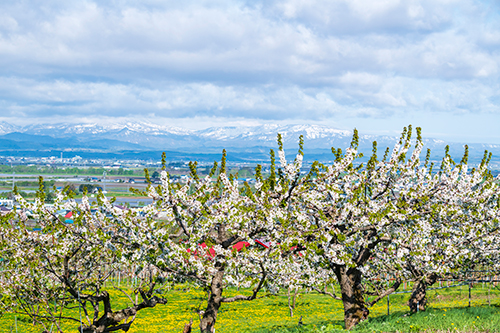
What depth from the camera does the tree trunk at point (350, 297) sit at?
59.2 feet

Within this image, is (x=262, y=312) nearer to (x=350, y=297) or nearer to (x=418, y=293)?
(x=418, y=293)

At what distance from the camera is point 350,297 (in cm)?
1830

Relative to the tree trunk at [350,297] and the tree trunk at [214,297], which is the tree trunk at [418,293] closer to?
the tree trunk at [350,297]

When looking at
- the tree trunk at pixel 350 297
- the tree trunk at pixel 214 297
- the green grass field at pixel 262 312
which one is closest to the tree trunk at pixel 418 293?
the green grass field at pixel 262 312

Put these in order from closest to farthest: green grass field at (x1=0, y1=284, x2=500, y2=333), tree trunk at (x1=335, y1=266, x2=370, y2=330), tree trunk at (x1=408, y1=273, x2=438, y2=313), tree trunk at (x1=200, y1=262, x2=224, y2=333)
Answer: tree trunk at (x1=200, y1=262, x2=224, y2=333)
tree trunk at (x1=335, y1=266, x2=370, y2=330)
tree trunk at (x1=408, y1=273, x2=438, y2=313)
green grass field at (x1=0, y1=284, x2=500, y2=333)

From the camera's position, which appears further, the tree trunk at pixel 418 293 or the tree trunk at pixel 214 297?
the tree trunk at pixel 418 293

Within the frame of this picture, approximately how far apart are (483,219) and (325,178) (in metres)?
7.91

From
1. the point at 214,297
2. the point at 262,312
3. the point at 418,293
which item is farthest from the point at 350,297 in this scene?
the point at 262,312

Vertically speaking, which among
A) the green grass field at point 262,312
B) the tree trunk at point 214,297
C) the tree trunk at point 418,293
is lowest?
the green grass field at point 262,312

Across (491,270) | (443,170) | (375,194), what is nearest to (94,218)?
(375,194)

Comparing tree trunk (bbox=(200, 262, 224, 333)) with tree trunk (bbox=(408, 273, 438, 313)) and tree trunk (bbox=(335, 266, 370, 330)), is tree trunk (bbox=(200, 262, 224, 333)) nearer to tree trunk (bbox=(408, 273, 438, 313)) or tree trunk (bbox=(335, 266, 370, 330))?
tree trunk (bbox=(335, 266, 370, 330))

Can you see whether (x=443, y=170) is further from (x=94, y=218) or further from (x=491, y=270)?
(x=94, y=218)

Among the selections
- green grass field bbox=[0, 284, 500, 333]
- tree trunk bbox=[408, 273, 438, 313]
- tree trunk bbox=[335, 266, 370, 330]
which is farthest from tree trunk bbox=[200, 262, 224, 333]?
tree trunk bbox=[408, 273, 438, 313]

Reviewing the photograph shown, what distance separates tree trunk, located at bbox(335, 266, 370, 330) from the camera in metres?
18.0
